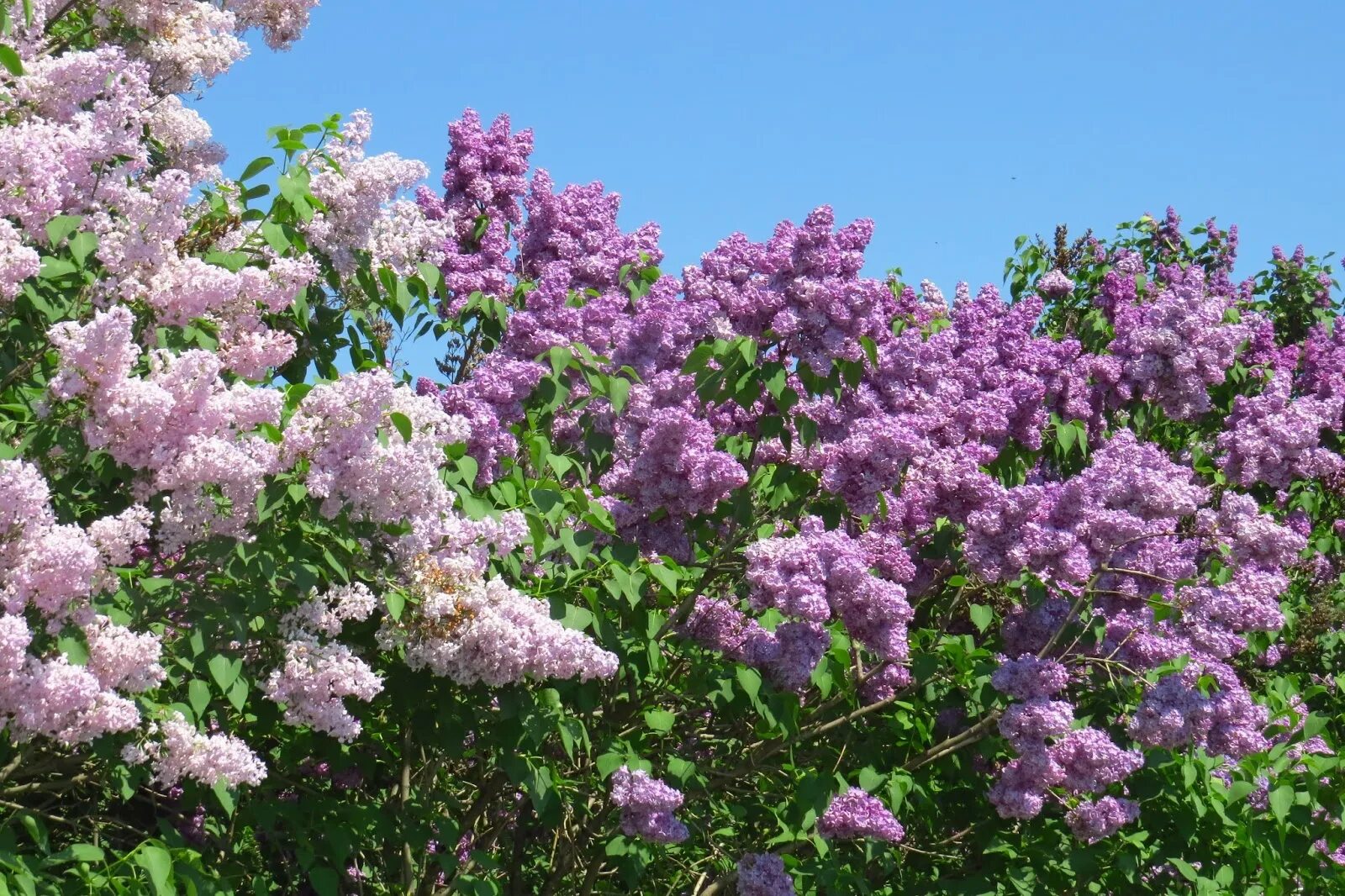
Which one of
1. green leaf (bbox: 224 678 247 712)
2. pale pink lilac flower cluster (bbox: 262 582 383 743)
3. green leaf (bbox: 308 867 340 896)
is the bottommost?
→ green leaf (bbox: 308 867 340 896)

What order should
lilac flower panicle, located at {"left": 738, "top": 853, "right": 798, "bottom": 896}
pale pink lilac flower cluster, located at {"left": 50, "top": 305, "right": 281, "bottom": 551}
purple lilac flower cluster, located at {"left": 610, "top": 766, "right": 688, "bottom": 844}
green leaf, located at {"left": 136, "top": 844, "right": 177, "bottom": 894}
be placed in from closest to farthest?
pale pink lilac flower cluster, located at {"left": 50, "top": 305, "right": 281, "bottom": 551} < green leaf, located at {"left": 136, "top": 844, "right": 177, "bottom": 894} < purple lilac flower cluster, located at {"left": 610, "top": 766, "right": 688, "bottom": 844} < lilac flower panicle, located at {"left": 738, "top": 853, "right": 798, "bottom": 896}

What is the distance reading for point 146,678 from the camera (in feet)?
11.7

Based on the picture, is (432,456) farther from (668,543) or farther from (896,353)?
(896,353)

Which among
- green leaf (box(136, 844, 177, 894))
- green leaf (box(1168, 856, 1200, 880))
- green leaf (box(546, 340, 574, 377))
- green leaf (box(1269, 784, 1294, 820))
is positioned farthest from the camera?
green leaf (box(1168, 856, 1200, 880))

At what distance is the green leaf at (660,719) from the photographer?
501 centimetres

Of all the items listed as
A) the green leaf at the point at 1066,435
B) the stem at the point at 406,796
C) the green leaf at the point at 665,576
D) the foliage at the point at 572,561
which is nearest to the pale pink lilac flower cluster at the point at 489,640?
the foliage at the point at 572,561

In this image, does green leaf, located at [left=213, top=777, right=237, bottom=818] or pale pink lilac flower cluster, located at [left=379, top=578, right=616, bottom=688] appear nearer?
green leaf, located at [left=213, top=777, right=237, bottom=818]

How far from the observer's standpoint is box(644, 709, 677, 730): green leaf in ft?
16.4

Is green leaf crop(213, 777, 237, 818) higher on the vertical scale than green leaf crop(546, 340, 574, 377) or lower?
lower

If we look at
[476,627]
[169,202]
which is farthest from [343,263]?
[476,627]

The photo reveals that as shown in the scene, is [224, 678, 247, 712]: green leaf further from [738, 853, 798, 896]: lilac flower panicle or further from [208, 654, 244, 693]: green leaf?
[738, 853, 798, 896]: lilac flower panicle

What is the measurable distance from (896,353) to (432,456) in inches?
91.5

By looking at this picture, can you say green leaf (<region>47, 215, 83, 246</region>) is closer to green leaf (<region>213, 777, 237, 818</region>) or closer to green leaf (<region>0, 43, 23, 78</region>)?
green leaf (<region>0, 43, 23, 78</region>)

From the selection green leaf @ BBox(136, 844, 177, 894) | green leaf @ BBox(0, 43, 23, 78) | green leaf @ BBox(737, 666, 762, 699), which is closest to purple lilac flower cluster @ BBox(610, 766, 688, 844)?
green leaf @ BBox(737, 666, 762, 699)
